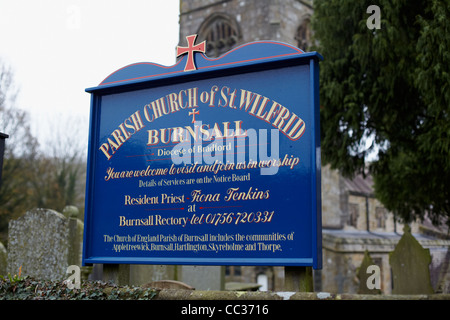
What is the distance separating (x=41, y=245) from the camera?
30.1 ft

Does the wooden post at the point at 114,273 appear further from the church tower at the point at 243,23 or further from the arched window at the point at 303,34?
the arched window at the point at 303,34

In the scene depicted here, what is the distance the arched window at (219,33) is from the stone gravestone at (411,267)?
17.9 meters

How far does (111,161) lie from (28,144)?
26956 mm

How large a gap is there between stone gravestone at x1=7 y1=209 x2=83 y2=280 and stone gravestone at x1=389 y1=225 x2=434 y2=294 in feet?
23.1

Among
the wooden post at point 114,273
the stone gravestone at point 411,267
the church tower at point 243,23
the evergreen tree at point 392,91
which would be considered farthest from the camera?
the church tower at point 243,23

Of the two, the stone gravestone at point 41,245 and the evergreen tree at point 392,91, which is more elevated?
the evergreen tree at point 392,91

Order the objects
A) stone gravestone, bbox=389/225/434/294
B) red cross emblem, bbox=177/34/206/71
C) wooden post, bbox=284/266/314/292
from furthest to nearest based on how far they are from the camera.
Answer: stone gravestone, bbox=389/225/434/294, red cross emblem, bbox=177/34/206/71, wooden post, bbox=284/266/314/292

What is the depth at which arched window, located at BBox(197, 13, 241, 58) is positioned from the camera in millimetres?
27031

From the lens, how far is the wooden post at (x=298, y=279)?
4.62m

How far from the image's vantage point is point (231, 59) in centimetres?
509

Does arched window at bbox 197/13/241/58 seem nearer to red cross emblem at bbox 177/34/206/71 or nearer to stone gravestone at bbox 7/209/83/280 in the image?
stone gravestone at bbox 7/209/83/280

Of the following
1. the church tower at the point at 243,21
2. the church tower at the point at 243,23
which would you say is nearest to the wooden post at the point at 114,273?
the church tower at the point at 243,23

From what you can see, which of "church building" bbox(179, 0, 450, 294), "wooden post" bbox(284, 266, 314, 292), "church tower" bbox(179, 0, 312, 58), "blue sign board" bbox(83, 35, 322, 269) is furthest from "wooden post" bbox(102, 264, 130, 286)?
"church tower" bbox(179, 0, 312, 58)

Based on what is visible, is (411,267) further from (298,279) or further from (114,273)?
(114,273)
